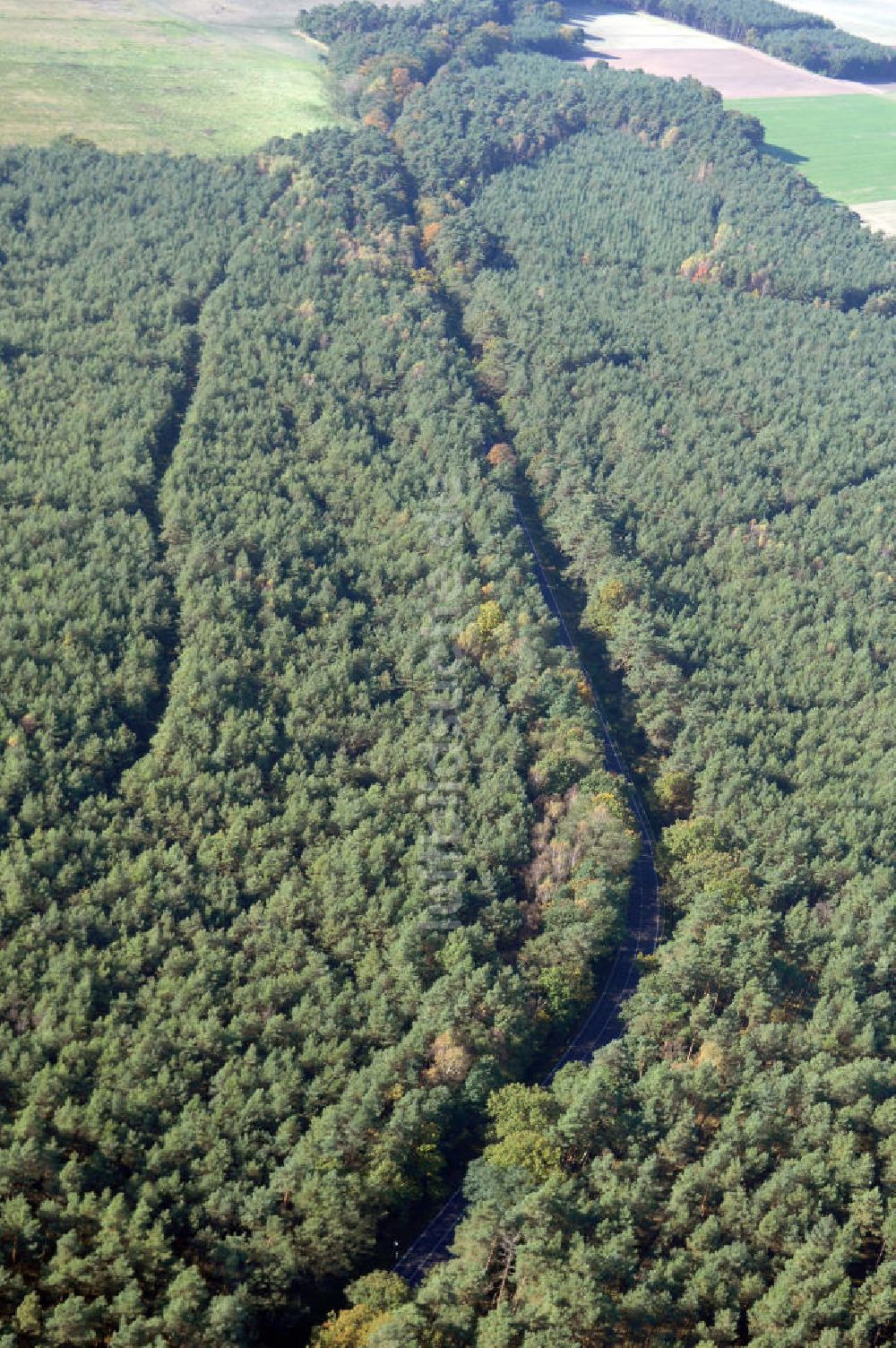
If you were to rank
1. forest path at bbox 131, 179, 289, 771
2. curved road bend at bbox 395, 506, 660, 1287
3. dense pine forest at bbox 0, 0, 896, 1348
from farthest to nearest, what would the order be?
1. forest path at bbox 131, 179, 289, 771
2. curved road bend at bbox 395, 506, 660, 1287
3. dense pine forest at bbox 0, 0, 896, 1348

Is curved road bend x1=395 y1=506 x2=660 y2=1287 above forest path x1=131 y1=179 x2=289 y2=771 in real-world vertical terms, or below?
below

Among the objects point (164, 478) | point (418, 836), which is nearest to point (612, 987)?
point (418, 836)

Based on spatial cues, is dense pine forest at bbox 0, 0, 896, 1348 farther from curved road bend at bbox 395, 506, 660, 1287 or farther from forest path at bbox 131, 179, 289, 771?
curved road bend at bbox 395, 506, 660, 1287

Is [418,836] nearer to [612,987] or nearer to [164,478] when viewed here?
[612,987]

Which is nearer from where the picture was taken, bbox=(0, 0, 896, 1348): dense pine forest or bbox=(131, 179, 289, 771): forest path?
bbox=(0, 0, 896, 1348): dense pine forest

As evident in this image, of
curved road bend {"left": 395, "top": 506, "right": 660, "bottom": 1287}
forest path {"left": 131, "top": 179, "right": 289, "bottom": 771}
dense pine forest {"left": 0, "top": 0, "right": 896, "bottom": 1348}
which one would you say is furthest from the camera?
forest path {"left": 131, "top": 179, "right": 289, "bottom": 771}

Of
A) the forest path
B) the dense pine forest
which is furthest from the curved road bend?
the forest path
